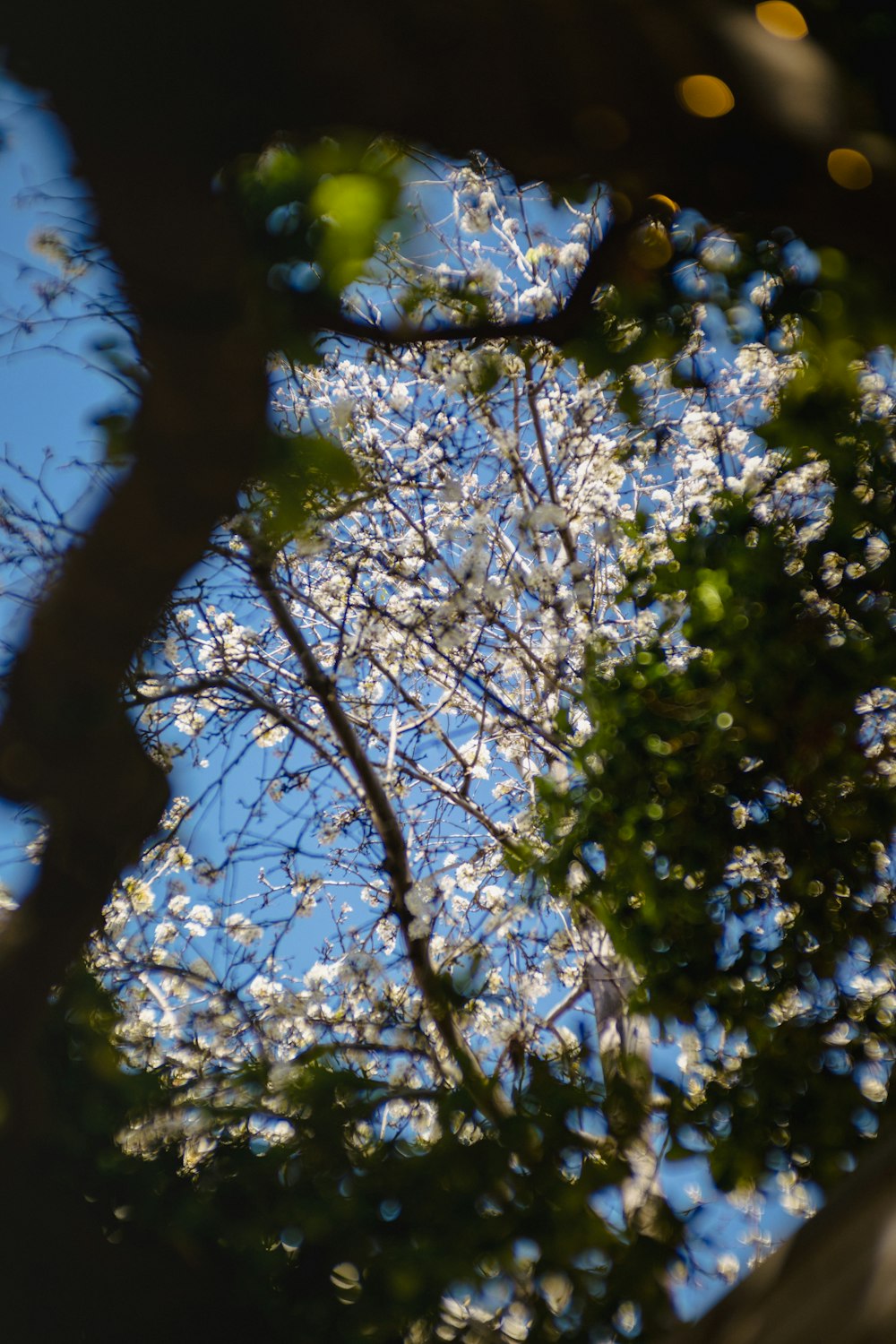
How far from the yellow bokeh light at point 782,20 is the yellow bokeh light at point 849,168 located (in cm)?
11

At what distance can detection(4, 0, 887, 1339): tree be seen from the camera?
2.85 feet

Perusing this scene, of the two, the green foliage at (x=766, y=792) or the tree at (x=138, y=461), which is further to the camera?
the green foliage at (x=766, y=792)

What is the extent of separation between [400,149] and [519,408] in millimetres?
429

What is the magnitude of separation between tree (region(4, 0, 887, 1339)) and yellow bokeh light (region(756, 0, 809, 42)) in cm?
9

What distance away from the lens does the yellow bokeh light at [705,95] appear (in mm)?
686

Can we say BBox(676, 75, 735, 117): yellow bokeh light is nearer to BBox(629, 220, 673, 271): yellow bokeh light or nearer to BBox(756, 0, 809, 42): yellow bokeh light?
BBox(756, 0, 809, 42): yellow bokeh light

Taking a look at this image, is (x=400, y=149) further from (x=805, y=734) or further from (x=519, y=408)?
(x=805, y=734)

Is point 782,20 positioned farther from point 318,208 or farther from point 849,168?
point 318,208

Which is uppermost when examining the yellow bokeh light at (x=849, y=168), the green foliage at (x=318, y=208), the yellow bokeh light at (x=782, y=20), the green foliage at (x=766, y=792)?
the green foliage at (x=318, y=208)

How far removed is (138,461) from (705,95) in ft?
2.31

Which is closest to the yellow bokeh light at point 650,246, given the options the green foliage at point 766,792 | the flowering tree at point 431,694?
the flowering tree at point 431,694

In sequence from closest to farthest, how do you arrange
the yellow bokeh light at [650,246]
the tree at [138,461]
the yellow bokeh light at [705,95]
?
the yellow bokeh light at [705,95]
the tree at [138,461]
the yellow bokeh light at [650,246]

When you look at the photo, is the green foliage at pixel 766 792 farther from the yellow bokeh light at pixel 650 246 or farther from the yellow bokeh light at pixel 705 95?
the yellow bokeh light at pixel 705 95

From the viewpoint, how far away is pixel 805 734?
1.11m
